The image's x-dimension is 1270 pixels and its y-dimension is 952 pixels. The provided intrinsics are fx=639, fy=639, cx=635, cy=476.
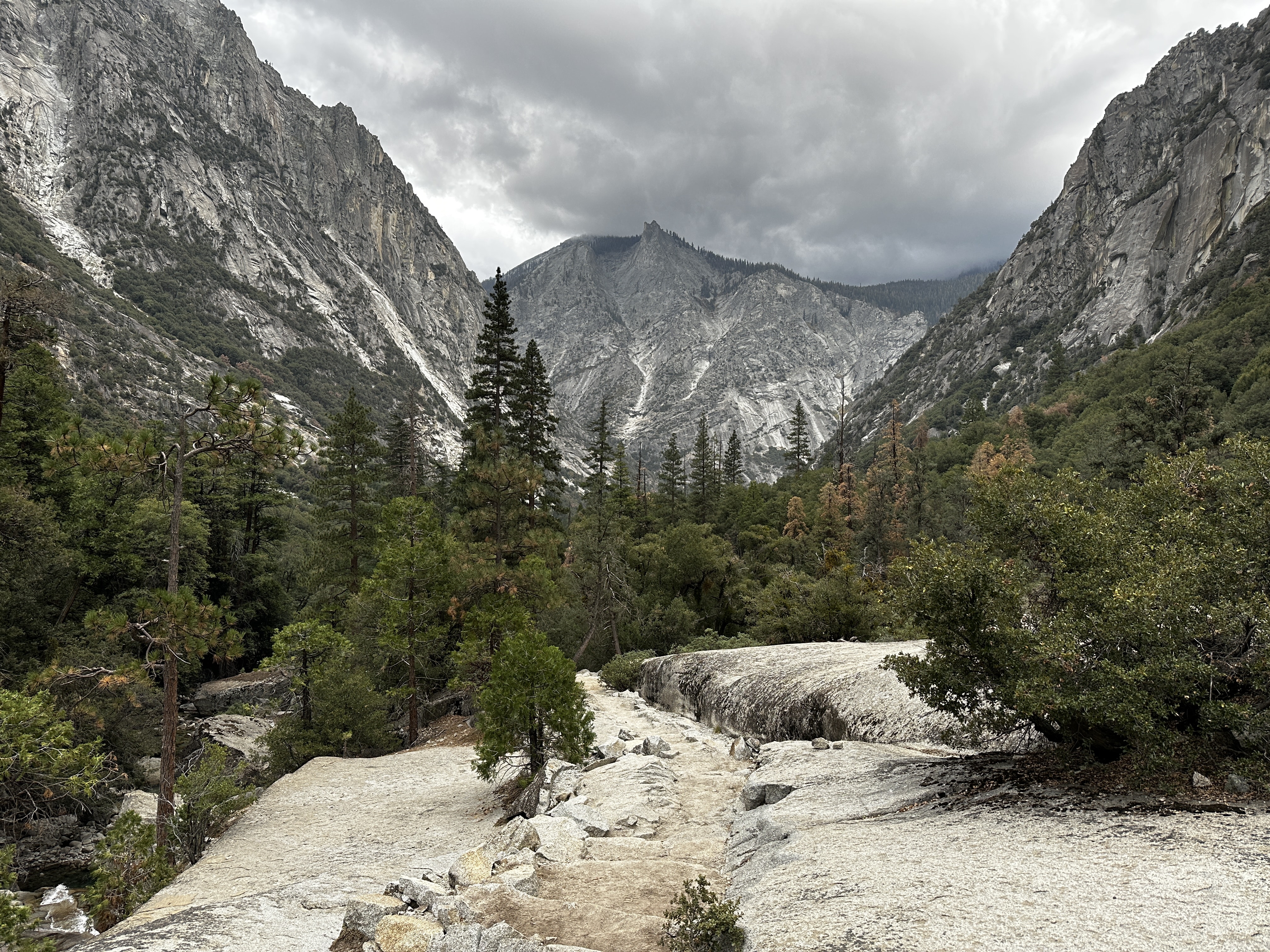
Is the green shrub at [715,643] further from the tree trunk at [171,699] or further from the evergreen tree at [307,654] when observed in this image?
the tree trunk at [171,699]

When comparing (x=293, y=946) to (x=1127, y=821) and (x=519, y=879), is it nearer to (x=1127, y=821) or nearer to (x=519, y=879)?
(x=519, y=879)

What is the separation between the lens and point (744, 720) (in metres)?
15.4

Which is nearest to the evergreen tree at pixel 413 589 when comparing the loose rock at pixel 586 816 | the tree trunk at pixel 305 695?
the tree trunk at pixel 305 695

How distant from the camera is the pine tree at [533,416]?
95.5 feet

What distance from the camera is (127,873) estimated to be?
1036 cm

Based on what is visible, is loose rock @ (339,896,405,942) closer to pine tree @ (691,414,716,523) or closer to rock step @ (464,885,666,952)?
rock step @ (464,885,666,952)

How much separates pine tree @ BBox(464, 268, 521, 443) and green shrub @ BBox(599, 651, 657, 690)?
11356 millimetres

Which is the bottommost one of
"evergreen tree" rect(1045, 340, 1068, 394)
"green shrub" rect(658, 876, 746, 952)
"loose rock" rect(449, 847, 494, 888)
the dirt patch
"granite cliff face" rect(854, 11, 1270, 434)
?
the dirt patch

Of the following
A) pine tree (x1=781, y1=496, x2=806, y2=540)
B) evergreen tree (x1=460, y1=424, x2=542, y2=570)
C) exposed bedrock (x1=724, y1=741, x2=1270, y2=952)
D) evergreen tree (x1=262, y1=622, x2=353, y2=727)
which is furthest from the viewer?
pine tree (x1=781, y1=496, x2=806, y2=540)

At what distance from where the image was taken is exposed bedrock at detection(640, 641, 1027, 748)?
1150 centimetres

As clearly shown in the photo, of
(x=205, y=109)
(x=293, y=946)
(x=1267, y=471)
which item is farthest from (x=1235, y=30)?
(x=205, y=109)

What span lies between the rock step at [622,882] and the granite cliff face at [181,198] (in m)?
130

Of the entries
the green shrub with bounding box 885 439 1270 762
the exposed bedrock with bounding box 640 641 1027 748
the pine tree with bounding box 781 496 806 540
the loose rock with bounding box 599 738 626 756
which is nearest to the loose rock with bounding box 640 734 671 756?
the loose rock with bounding box 599 738 626 756

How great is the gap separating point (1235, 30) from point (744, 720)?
19938 centimetres
